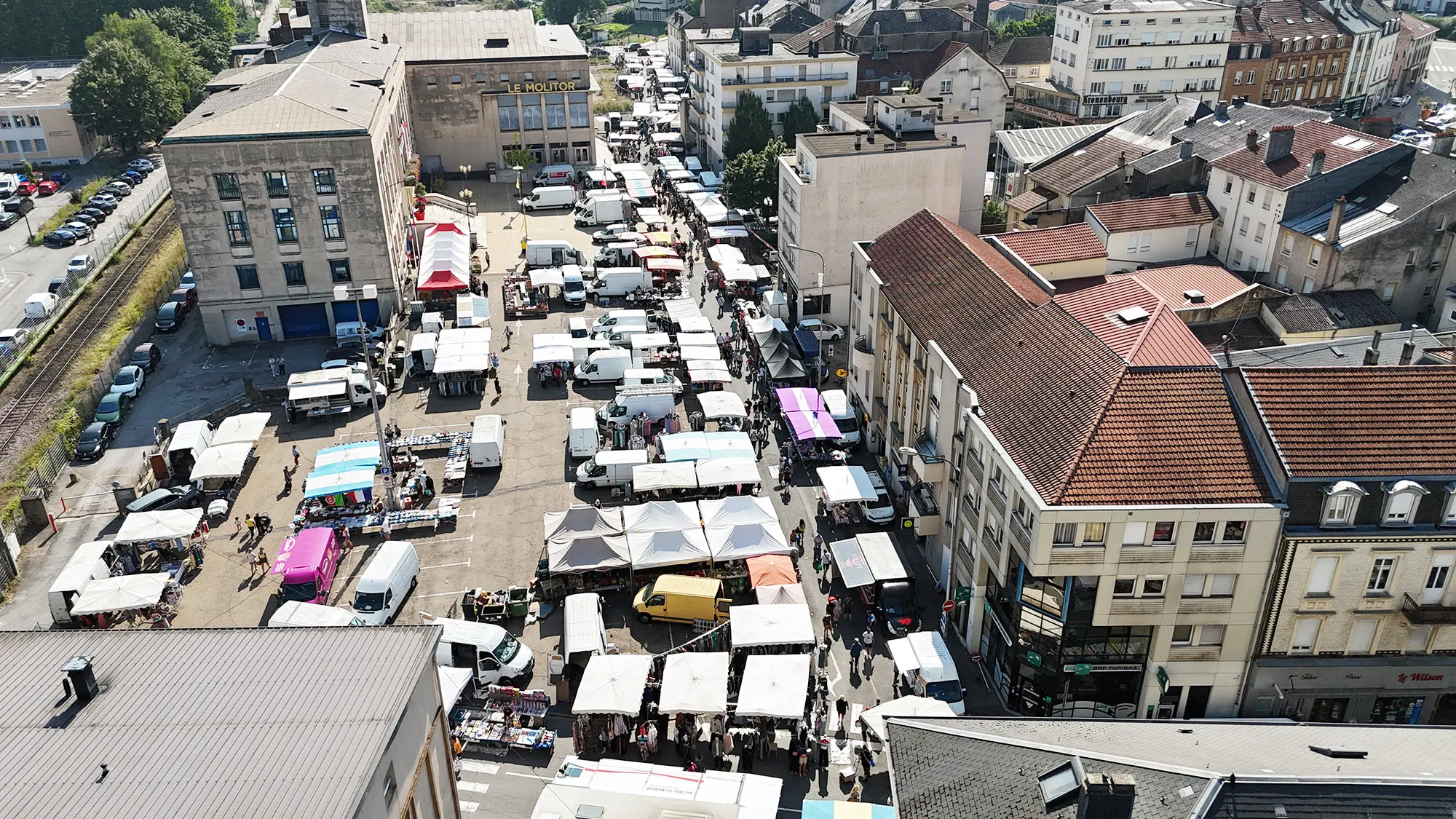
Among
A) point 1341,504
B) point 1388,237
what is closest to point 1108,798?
point 1341,504

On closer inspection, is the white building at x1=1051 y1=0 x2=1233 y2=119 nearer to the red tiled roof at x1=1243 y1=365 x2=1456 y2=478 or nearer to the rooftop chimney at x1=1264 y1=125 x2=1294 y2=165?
the rooftop chimney at x1=1264 y1=125 x2=1294 y2=165

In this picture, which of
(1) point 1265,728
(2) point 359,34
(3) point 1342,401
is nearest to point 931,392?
(3) point 1342,401

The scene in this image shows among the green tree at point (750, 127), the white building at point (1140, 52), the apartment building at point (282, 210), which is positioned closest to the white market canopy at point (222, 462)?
the apartment building at point (282, 210)

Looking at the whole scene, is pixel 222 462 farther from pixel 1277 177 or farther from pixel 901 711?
pixel 1277 177

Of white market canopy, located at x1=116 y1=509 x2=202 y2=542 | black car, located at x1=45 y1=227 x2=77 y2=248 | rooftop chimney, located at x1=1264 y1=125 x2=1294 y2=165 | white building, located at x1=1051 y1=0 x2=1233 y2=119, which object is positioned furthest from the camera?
white building, located at x1=1051 y1=0 x2=1233 y2=119

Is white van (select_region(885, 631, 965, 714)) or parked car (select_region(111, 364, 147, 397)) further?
parked car (select_region(111, 364, 147, 397))

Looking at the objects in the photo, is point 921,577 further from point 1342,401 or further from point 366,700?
point 366,700

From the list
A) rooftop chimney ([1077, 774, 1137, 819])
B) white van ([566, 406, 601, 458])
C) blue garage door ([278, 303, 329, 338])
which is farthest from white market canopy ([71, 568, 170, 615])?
rooftop chimney ([1077, 774, 1137, 819])
